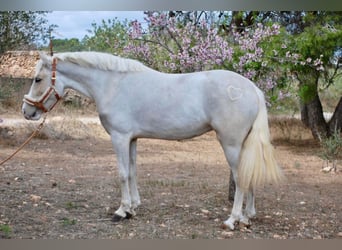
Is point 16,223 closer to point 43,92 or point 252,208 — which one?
point 43,92

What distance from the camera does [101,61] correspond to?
121 inches

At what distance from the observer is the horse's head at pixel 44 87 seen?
3041mm

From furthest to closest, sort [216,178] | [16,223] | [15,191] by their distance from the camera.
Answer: [216,178] < [15,191] < [16,223]

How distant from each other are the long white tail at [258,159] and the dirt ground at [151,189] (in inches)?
14.0

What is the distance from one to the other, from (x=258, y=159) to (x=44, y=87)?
140 centimetres

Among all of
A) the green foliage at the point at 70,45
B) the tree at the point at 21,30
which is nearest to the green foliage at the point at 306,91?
the green foliage at the point at 70,45

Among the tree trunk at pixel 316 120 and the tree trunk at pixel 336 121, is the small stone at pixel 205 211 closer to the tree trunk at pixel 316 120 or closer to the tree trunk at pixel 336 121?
the tree trunk at pixel 316 120

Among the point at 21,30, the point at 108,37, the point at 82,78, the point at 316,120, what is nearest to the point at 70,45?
the point at 108,37

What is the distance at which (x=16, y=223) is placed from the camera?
122 inches

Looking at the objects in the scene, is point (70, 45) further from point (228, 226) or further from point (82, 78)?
point (228, 226)

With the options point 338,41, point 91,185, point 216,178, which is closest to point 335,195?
point 216,178

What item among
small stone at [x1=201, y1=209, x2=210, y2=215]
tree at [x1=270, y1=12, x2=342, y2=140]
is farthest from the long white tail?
tree at [x1=270, y1=12, x2=342, y2=140]

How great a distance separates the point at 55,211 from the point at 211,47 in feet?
5.03

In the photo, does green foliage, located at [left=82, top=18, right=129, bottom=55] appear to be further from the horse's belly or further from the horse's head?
the horse's belly
